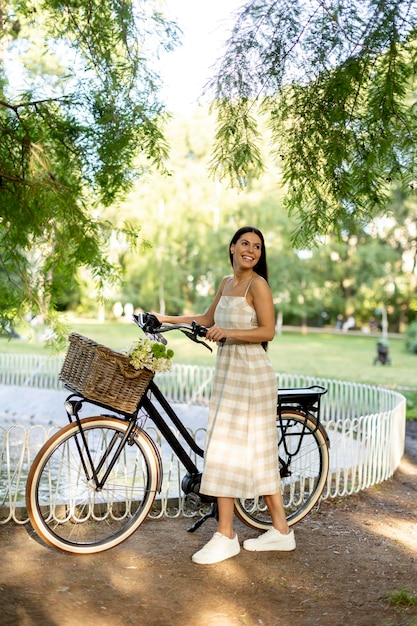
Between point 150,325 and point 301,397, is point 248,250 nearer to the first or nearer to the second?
point 150,325

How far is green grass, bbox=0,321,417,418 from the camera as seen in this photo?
832 inches

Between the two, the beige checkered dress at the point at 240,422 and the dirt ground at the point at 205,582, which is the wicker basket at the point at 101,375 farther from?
the dirt ground at the point at 205,582

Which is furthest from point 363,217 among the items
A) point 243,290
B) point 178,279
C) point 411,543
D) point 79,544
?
→ point 178,279

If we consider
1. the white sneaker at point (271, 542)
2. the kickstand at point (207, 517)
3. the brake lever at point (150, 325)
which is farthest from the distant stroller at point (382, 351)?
the brake lever at point (150, 325)

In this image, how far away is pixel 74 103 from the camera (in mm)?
5695

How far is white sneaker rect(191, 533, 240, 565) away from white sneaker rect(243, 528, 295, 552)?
190mm

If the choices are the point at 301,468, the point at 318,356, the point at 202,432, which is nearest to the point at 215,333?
the point at 301,468

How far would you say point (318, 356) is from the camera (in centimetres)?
2914

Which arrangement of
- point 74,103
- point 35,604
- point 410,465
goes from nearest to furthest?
point 35,604
point 74,103
point 410,465

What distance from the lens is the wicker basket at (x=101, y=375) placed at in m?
4.08

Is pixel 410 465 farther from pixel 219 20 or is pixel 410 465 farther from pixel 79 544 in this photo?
pixel 219 20

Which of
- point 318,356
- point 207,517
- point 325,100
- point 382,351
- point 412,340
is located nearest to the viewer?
point 325,100

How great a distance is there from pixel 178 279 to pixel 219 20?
105 ft

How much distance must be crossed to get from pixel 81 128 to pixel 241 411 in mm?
2718
